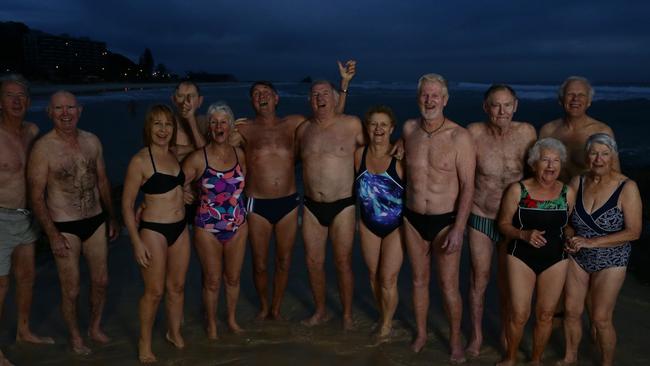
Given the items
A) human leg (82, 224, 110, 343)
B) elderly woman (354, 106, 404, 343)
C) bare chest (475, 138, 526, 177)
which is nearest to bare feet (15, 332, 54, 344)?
human leg (82, 224, 110, 343)

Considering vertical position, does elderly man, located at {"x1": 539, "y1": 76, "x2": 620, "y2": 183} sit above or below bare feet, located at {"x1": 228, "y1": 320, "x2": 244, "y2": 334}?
above

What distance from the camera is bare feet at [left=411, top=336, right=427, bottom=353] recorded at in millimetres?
5461

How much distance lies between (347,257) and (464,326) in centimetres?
176

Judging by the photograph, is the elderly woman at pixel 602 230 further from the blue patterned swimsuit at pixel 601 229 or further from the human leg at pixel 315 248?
the human leg at pixel 315 248

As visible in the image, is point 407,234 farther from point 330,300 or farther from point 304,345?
point 330,300

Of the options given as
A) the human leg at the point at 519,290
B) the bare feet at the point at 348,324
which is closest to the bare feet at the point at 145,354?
the bare feet at the point at 348,324

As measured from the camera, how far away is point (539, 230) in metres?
4.50

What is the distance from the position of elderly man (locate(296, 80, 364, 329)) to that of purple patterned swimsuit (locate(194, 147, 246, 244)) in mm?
926

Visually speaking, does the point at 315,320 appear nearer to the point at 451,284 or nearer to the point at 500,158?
the point at 451,284

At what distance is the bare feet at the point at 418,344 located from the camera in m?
5.46

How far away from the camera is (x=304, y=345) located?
563 cm

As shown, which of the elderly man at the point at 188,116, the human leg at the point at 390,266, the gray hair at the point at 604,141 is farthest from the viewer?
the elderly man at the point at 188,116

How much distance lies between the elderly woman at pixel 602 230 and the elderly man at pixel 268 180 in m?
3.04

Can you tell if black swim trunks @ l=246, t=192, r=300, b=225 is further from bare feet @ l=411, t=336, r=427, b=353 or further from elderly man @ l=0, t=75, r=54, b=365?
elderly man @ l=0, t=75, r=54, b=365
